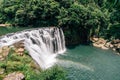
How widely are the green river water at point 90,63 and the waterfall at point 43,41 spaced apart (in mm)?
1222

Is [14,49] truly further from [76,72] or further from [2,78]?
[76,72]

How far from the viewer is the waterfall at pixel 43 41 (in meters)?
A: 23.0

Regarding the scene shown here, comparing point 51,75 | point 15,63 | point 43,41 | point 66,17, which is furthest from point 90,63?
point 51,75

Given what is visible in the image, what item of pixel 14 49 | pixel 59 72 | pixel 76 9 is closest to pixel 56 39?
pixel 76 9

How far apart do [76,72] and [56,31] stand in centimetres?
1113

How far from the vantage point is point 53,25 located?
35.4 metres

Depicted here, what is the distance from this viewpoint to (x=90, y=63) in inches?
1023

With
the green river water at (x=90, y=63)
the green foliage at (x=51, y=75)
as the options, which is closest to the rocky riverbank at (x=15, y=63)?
the green foliage at (x=51, y=75)

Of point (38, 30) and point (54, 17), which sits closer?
point (38, 30)

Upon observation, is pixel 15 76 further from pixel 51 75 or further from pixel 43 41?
pixel 43 41

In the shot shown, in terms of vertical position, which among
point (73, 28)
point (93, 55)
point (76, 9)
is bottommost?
point (93, 55)

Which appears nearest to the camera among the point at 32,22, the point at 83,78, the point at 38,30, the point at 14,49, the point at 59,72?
the point at 59,72

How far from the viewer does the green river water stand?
2179 cm

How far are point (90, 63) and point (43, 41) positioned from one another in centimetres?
578
